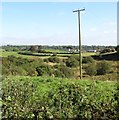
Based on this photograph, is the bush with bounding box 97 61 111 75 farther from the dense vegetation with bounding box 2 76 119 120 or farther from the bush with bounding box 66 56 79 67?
the dense vegetation with bounding box 2 76 119 120

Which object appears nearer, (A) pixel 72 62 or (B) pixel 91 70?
(B) pixel 91 70

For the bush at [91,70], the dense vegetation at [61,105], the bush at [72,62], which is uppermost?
the dense vegetation at [61,105]

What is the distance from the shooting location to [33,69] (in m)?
24.9

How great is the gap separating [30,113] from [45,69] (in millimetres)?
20509

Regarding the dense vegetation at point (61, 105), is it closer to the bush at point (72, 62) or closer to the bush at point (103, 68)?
the bush at point (103, 68)

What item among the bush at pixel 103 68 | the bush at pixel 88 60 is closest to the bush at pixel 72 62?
the bush at pixel 88 60

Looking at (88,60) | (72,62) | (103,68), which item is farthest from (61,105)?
(88,60)

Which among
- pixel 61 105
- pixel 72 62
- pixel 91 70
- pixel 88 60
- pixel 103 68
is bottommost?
pixel 91 70

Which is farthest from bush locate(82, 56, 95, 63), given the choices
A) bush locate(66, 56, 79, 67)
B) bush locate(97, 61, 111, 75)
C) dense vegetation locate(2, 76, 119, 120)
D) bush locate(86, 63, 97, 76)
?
dense vegetation locate(2, 76, 119, 120)

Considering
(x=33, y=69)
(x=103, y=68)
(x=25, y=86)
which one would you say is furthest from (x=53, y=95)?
(x=103, y=68)

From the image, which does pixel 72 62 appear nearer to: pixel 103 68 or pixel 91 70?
pixel 103 68

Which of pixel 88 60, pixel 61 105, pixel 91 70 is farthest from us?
pixel 88 60

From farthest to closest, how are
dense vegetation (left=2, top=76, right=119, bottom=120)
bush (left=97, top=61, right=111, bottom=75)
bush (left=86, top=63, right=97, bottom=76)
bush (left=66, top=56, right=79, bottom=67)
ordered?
bush (left=66, top=56, right=79, bottom=67) → bush (left=97, top=61, right=111, bottom=75) → bush (left=86, top=63, right=97, bottom=76) → dense vegetation (left=2, top=76, right=119, bottom=120)

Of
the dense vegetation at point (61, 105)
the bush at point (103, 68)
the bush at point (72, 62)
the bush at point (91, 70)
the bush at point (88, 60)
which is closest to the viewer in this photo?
the dense vegetation at point (61, 105)
